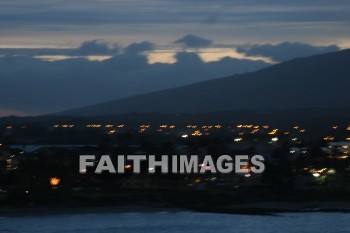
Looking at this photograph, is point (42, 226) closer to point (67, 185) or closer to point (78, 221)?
point (78, 221)

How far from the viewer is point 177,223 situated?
2833 cm

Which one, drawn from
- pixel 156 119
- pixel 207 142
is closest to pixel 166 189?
pixel 207 142

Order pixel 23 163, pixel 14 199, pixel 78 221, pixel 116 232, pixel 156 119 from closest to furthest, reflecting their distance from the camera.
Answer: pixel 116 232
pixel 78 221
pixel 14 199
pixel 23 163
pixel 156 119

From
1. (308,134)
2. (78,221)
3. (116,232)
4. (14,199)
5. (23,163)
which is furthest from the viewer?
(308,134)

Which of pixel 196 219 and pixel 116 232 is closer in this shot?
pixel 116 232

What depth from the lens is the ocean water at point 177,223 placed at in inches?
1065

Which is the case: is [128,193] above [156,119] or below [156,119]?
below

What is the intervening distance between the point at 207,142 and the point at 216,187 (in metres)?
6.99

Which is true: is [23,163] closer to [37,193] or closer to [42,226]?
[37,193]

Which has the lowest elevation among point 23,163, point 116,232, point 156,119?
point 116,232

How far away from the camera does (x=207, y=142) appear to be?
39.0 m

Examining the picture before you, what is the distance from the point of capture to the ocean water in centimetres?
2705

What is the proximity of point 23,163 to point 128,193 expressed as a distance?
4633 millimetres

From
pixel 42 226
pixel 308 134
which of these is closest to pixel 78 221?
pixel 42 226
